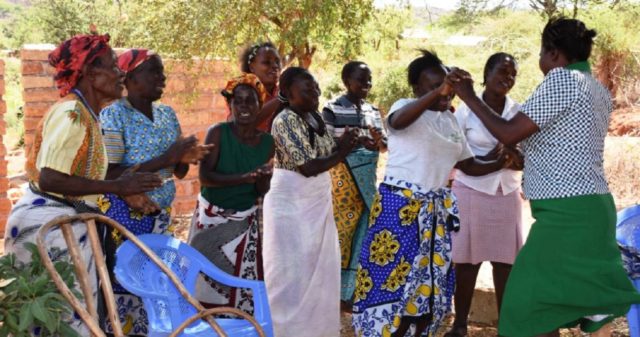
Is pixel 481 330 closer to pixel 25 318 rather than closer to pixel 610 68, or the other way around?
pixel 25 318

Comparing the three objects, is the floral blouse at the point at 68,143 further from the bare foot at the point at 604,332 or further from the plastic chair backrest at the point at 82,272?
the bare foot at the point at 604,332

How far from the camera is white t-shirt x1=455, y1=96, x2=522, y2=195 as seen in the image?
17.5ft

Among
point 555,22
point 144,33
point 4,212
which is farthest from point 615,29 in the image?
point 555,22

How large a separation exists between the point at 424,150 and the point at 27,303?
8.22ft

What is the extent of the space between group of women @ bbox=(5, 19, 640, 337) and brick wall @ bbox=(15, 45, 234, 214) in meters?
3.00

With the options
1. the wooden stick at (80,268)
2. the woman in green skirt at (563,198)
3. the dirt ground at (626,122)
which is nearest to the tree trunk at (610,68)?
the dirt ground at (626,122)

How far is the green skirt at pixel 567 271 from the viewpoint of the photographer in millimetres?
3934

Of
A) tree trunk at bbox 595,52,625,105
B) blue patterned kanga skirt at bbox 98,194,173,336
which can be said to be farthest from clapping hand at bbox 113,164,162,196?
tree trunk at bbox 595,52,625,105

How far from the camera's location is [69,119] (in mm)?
3592

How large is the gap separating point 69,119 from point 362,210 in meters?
2.77

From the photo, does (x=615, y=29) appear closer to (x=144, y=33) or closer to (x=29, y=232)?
(x=144, y=33)

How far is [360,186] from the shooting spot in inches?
232

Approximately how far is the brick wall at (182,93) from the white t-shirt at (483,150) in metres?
3.29

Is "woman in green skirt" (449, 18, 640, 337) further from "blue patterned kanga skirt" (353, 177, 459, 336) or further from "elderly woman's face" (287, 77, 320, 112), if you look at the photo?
"elderly woman's face" (287, 77, 320, 112)
